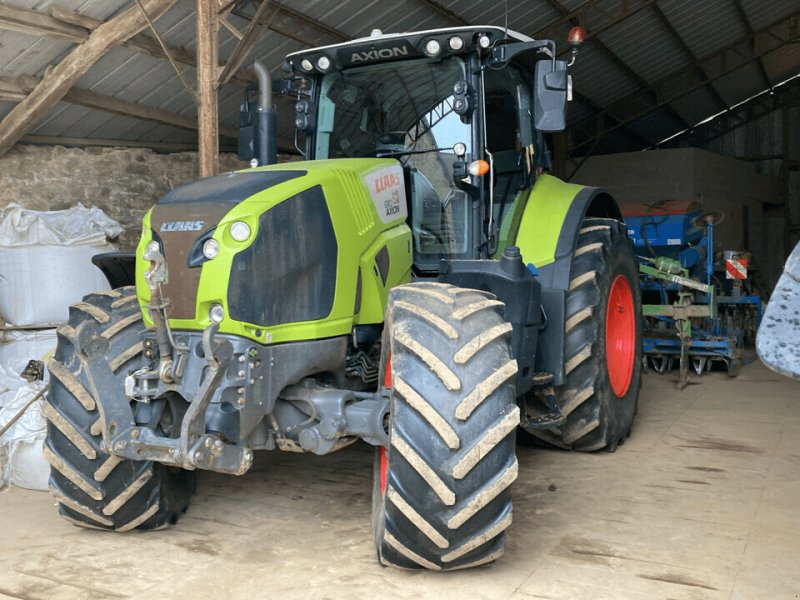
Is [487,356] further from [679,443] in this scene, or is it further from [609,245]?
[679,443]

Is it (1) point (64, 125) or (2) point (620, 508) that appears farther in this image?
(1) point (64, 125)

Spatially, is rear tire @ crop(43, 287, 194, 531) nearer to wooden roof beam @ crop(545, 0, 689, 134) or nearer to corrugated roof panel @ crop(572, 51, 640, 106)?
wooden roof beam @ crop(545, 0, 689, 134)

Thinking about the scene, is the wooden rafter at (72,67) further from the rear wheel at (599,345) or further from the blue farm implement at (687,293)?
the blue farm implement at (687,293)

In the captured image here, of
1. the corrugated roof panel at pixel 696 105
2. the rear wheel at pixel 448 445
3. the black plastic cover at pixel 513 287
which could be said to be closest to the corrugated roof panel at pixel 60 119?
the black plastic cover at pixel 513 287

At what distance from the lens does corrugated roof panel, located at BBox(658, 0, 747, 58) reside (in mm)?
11812

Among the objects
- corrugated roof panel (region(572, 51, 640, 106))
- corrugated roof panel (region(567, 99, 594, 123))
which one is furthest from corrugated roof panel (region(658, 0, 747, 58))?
corrugated roof panel (region(567, 99, 594, 123))

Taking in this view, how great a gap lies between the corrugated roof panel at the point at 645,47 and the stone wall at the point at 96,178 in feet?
20.9

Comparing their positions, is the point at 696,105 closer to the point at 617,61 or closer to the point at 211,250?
the point at 617,61

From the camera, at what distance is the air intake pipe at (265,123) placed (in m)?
3.98

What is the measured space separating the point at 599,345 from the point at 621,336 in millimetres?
924

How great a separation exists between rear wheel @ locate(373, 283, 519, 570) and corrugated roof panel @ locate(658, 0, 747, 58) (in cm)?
991

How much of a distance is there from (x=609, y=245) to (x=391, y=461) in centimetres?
233

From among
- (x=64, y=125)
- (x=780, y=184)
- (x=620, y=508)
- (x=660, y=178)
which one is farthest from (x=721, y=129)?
(x=620, y=508)

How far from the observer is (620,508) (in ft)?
12.5
